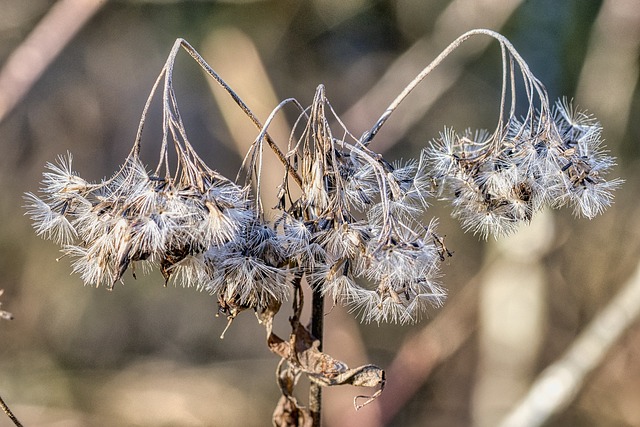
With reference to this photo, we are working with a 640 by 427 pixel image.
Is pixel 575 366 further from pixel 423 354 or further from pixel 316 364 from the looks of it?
pixel 316 364

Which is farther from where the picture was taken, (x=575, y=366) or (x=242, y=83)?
(x=242, y=83)

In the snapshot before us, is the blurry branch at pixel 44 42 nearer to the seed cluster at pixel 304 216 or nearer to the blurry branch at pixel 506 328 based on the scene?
the seed cluster at pixel 304 216

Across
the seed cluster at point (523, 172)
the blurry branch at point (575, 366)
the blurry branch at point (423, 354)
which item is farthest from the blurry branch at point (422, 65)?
the seed cluster at point (523, 172)

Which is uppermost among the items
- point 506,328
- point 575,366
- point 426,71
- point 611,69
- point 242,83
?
point 611,69

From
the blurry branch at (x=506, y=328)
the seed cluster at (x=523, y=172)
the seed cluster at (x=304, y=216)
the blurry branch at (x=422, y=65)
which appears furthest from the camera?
the blurry branch at (x=506, y=328)

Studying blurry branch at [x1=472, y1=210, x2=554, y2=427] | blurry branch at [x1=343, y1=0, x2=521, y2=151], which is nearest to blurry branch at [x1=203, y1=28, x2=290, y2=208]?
blurry branch at [x1=343, y1=0, x2=521, y2=151]

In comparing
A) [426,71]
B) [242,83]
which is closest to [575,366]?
[242,83]

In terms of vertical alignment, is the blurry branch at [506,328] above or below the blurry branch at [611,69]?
below
